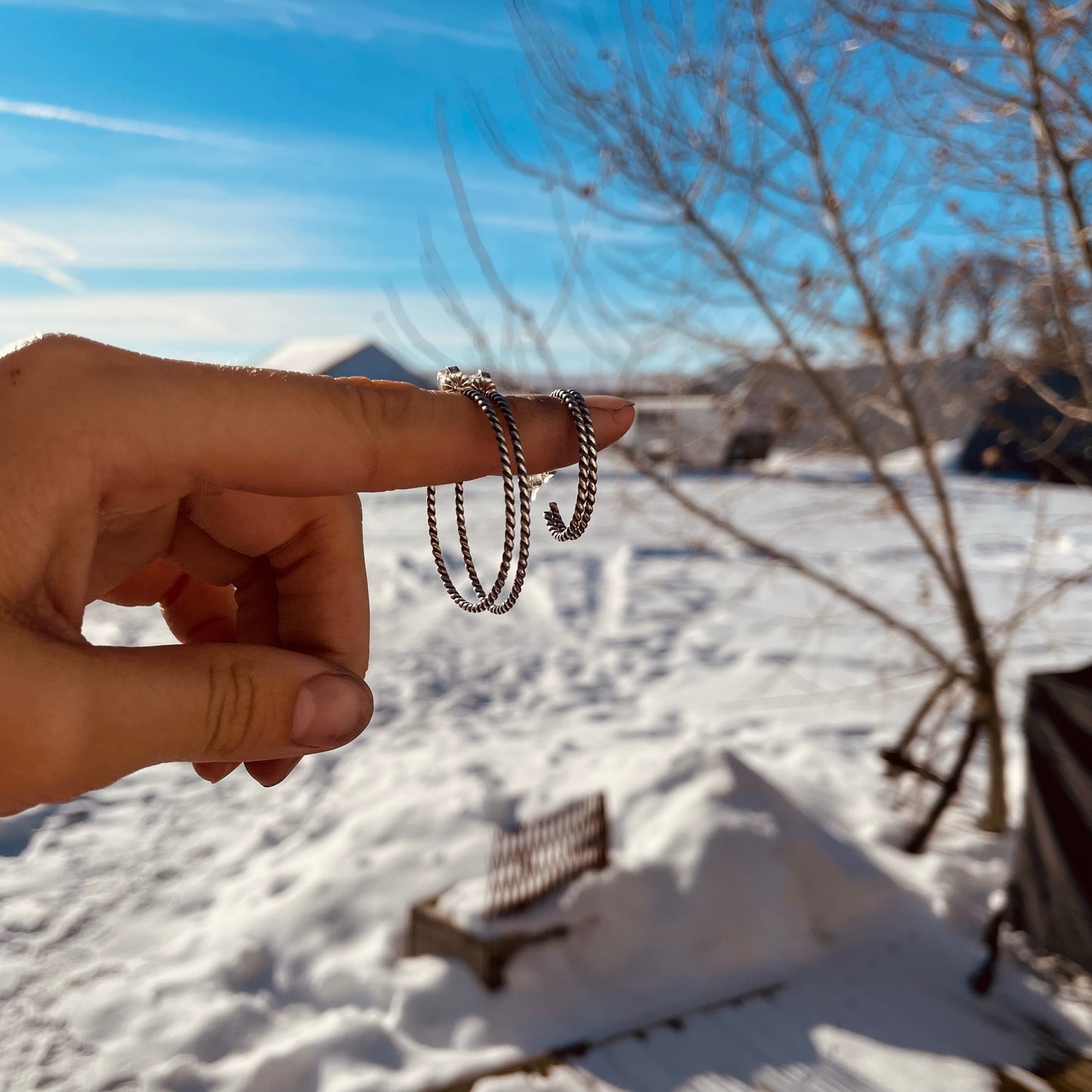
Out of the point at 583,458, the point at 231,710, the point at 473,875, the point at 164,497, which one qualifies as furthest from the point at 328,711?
the point at 473,875

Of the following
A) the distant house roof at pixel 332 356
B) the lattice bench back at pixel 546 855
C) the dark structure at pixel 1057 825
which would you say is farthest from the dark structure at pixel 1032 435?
the distant house roof at pixel 332 356

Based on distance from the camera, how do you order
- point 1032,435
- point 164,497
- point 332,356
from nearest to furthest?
point 164,497 < point 1032,435 < point 332,356

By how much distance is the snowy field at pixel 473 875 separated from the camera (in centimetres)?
305

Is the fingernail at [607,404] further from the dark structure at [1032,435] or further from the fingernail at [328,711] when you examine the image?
the dark structure at [1032,435]

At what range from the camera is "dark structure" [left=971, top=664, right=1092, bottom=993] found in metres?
3.08

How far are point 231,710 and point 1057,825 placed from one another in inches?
121

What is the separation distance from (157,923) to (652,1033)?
7.07ft

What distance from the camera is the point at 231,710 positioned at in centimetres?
130

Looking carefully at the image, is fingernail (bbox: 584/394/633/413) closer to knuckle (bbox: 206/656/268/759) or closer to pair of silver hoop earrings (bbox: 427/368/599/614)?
pair of silver hoop earrings (bbox: 427/368/599/614)

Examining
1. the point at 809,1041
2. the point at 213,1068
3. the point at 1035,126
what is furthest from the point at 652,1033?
the point at 1035,126

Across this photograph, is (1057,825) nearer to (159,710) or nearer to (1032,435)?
(159,710)

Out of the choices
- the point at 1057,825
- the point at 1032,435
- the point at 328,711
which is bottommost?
the point at 1057,825

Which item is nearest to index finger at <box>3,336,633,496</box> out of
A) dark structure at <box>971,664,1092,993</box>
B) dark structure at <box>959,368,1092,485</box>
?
dark structure at <box>971,664,1092,993</box>

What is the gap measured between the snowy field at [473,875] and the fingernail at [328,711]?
1988 mm
